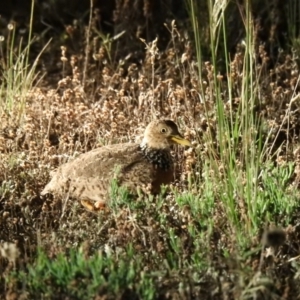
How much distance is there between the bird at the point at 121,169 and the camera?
5180 mm

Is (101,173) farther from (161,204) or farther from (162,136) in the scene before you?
(161,204)

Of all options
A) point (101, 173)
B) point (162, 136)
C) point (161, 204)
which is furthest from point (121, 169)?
point (161, 204)

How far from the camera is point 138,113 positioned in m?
6.35

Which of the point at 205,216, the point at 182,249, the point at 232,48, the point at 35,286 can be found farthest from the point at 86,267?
the point at 232,48

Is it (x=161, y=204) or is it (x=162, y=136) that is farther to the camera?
(x=162, y=136)

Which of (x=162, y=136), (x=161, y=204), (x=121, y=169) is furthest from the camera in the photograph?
(x=162, y=136)

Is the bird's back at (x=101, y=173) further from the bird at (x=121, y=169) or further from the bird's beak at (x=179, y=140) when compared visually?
the bird's beak at (x=179, y=140)

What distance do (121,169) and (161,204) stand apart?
24.4 inches

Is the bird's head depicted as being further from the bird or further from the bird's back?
the bird's back

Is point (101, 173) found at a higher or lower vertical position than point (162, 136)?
lower

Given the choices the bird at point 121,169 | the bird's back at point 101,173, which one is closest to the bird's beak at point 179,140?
the bird at point 121,169

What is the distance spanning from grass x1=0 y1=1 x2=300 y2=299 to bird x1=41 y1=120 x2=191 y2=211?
10cm

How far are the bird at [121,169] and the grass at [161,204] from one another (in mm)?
98

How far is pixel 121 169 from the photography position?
17.2 ft
